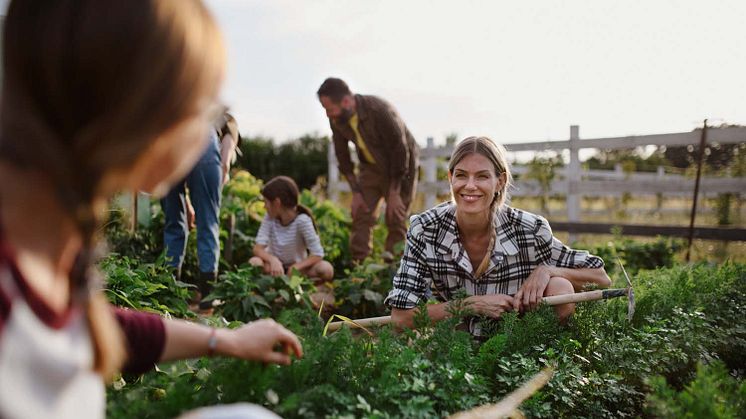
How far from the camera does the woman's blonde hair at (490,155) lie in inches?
121

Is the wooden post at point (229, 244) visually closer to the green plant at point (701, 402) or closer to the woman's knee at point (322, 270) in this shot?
the woman's knee at point (322, 270)

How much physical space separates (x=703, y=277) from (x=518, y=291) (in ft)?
5.32

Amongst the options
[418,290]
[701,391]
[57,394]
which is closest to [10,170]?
[57,394]

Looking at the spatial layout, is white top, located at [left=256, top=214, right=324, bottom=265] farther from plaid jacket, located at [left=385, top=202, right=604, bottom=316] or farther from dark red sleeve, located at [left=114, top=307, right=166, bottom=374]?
dark red sleeve, located at [left=114, top=307, right=166, bottom=374]

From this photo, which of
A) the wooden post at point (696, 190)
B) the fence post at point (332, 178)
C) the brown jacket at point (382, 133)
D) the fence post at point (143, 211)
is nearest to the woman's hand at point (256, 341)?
the fence post at point (143, 211)

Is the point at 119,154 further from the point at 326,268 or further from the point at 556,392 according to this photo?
the point at 326,268

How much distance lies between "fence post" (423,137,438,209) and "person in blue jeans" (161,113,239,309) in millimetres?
6336

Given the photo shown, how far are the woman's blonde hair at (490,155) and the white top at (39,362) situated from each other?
234cm

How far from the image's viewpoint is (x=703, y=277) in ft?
12.7

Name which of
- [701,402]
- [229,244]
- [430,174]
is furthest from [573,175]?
[701,402]

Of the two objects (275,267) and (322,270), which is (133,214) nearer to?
(275,267)

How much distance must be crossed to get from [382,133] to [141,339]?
519 cm

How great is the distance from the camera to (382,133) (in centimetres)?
637

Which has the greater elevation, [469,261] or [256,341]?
[256,341]
